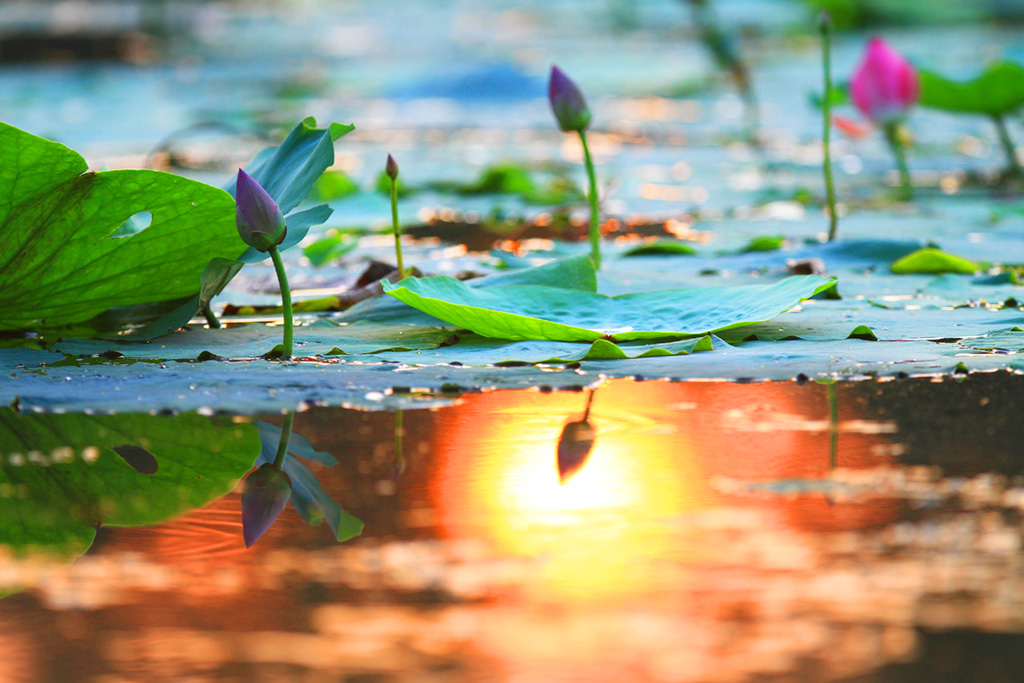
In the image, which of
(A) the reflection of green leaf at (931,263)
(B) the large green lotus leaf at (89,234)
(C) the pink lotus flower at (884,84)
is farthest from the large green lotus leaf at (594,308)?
(C) the pink lotus flower at (884,84)

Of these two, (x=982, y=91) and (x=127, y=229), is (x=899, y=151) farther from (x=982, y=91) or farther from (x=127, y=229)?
(x=127, y=229)

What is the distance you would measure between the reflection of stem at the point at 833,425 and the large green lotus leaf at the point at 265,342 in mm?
398

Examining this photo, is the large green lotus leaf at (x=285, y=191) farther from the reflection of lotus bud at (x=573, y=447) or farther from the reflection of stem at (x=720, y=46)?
the reflection of stem at (x=720, y=46)

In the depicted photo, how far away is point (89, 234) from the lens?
3.76ft

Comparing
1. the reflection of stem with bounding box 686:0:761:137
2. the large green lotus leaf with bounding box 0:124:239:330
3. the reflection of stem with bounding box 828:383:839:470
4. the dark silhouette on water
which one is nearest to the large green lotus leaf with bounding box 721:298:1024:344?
the reflection of stem with bounding box 828:383:839:470

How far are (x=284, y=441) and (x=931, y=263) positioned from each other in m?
1.07

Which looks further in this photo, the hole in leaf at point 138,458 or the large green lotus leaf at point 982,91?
the large green lotus leaf at point 982,91

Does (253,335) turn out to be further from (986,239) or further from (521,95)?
(521,95)

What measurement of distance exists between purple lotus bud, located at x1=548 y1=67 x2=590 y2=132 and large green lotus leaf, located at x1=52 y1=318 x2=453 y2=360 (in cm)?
35

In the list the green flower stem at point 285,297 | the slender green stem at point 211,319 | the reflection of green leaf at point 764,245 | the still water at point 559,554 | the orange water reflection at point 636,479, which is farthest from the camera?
the reflection of green leaf at point 764,245

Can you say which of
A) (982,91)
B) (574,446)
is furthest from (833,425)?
(982,91)

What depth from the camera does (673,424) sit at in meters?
0.96

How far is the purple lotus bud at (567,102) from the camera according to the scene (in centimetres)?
148

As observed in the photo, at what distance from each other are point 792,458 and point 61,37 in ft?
27.9
